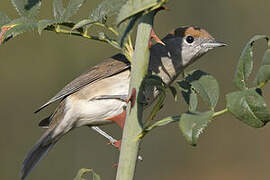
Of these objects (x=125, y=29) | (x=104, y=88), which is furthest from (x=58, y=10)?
(x=104, y=88)

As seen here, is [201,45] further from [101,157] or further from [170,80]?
[101,157]

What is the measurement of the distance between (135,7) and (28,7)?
594 mm

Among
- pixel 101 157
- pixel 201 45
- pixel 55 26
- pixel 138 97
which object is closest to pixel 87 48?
pixel 101 157

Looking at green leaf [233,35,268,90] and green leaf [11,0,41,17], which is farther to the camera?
green leaf [11,0,41,17]

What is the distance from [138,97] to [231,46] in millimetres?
4147

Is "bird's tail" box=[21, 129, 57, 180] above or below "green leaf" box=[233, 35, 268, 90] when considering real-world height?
below

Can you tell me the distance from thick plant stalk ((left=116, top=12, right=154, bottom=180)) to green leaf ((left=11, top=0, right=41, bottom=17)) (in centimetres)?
45

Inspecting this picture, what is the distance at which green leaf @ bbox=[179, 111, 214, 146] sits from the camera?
1.28 m

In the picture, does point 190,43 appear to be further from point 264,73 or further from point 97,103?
point 264,73

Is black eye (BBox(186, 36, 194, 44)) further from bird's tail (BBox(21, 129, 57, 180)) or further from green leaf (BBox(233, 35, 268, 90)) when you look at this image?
green leaf (BBox(233, 35, 268, 90))

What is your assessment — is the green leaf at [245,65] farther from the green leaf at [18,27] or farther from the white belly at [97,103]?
the white belly at [97,103]

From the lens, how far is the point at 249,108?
1.34 meters

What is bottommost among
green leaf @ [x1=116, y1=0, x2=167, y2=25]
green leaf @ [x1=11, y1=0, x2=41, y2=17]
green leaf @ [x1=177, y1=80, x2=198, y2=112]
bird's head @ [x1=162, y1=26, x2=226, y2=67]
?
green leaf @ [x1=177, y1=80, x2=198, y2=112]

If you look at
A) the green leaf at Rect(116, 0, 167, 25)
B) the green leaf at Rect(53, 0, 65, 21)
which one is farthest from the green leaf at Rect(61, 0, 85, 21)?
the green leaf at Rect(116, 0, 167, 25)
